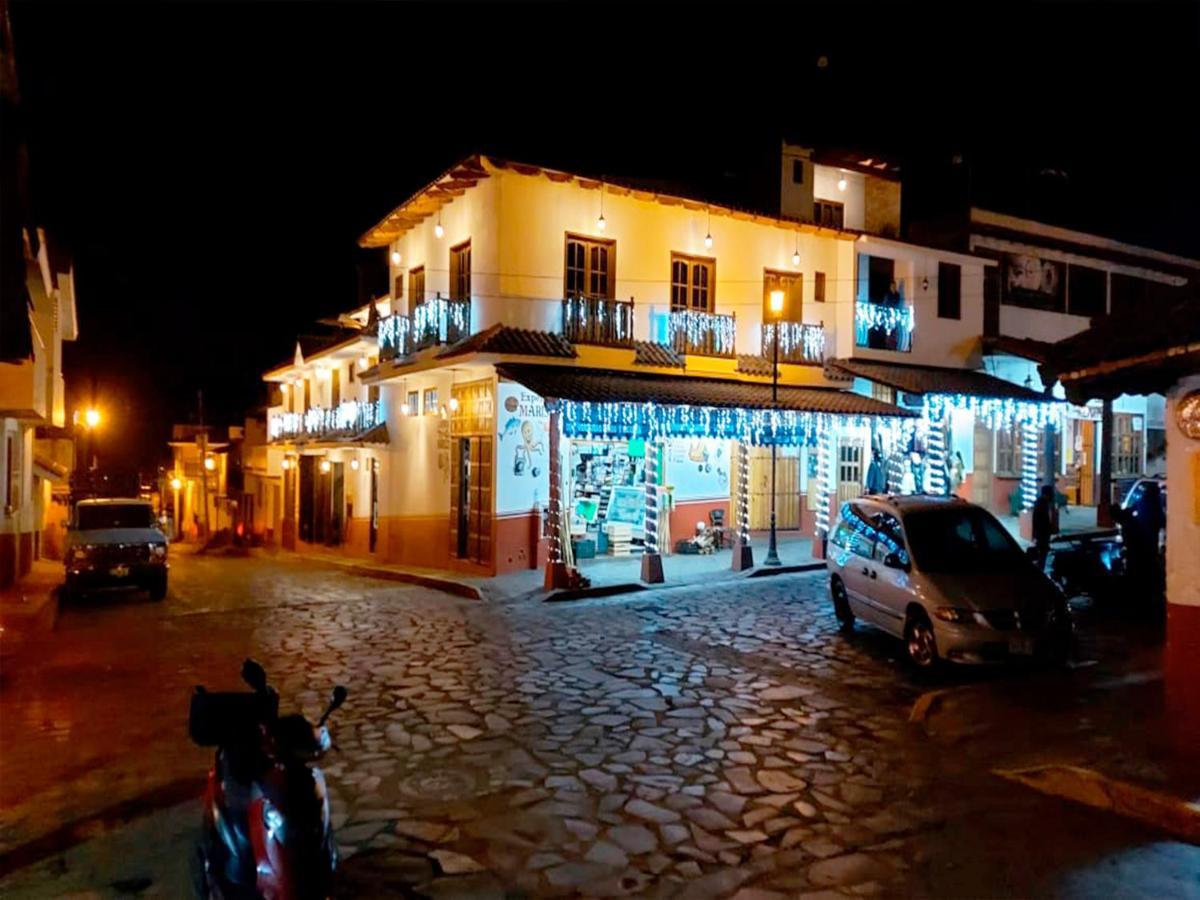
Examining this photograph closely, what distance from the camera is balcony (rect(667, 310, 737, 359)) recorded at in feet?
64.3

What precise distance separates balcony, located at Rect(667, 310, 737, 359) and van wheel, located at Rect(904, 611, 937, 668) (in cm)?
1028

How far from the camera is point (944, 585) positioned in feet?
33.0

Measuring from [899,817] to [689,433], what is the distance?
11.9 metres

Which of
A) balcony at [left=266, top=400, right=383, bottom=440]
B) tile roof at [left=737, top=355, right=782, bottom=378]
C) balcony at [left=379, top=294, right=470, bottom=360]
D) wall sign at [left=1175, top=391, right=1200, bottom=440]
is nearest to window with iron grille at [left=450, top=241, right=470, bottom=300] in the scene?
balcony at [left=379, top=294, right=470, bottom=360]

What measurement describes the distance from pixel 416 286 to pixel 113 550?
894 cm

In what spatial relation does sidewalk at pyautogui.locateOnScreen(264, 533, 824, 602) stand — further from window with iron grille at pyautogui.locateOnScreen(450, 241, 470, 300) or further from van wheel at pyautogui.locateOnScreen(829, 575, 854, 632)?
window with iron grille at pyautogui.locateOnScreen(450, 241, 470, 300)

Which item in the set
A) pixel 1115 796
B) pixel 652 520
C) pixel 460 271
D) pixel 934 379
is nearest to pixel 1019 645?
pixel 1115 796

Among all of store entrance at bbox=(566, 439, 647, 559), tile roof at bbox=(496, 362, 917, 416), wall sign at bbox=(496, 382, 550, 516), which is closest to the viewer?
tile roof at bbox=(496, 362, 917, 416)

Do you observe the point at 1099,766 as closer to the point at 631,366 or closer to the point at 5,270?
the point at 5,270

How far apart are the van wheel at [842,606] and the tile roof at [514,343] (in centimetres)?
752

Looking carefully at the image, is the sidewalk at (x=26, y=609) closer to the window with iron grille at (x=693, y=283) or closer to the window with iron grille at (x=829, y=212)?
the window with iron grille at (x=693, y=283)

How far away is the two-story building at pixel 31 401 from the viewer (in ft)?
50.4

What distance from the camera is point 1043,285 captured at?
88.3 feet

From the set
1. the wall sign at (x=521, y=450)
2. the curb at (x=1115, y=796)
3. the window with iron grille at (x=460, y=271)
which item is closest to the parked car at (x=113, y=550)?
the wall sign at (x=521, y=450)
